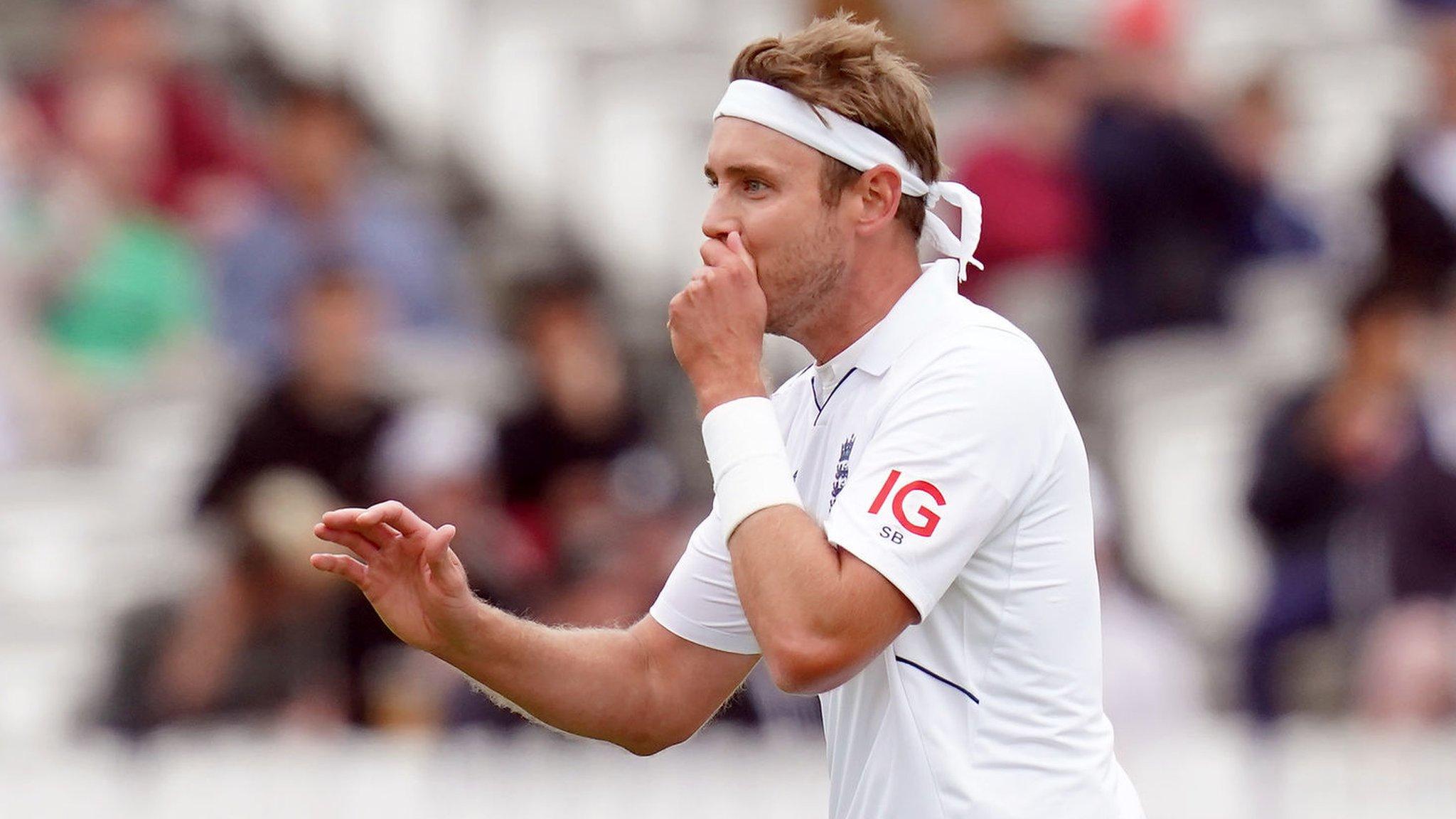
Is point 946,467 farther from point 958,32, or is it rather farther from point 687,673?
point 958,32

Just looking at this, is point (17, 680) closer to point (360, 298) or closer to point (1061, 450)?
point (360, 298)

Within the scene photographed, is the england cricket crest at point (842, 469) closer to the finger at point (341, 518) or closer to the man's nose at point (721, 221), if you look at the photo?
the man's nose at point (721, 221)

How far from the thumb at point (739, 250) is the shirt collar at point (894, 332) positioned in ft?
0.76

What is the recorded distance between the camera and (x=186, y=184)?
10016 millimetres

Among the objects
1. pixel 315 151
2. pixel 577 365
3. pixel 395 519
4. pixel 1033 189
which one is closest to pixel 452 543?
pixel 577 365

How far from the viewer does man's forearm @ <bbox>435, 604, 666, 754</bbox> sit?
3885 mm

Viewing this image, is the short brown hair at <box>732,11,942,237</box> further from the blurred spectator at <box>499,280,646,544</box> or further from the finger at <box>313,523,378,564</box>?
the blurred spectator at <box>499,280,646,544</box>

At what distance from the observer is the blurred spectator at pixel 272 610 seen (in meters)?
7.55

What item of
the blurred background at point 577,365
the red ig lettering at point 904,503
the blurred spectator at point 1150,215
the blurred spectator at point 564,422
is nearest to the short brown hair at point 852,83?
the red ig lettering at point 904,503

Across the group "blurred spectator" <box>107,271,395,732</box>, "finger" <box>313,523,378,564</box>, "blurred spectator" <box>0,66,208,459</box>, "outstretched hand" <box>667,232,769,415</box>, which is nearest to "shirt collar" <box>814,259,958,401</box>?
"outstretched hand" <box>667,232,769,415</box>

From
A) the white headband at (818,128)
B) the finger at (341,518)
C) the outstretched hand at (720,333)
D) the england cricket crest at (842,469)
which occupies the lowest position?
the finger at (341,518)

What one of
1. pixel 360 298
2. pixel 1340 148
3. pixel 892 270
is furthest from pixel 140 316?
pixel 892 270

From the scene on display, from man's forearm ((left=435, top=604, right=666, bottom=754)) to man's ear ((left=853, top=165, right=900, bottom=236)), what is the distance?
35.0 inches

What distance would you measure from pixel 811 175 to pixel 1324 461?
4736mm
